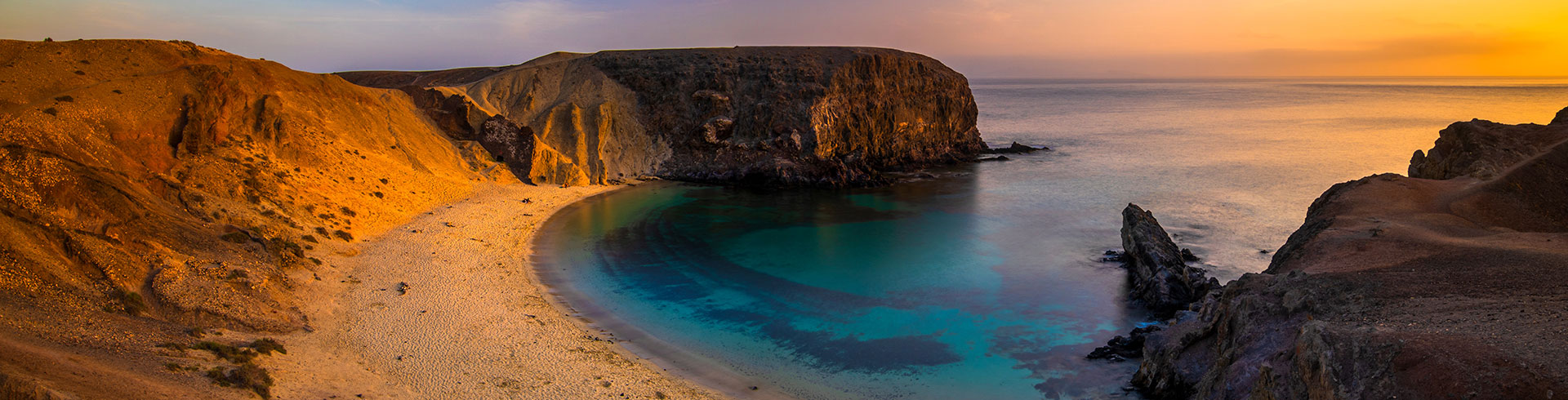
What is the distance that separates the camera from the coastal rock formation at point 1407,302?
9695 mm

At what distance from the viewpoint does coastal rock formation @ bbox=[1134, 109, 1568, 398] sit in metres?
9.70

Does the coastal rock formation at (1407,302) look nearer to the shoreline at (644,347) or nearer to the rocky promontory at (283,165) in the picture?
the shoreline at (644,347)

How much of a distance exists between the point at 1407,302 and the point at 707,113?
42314mm

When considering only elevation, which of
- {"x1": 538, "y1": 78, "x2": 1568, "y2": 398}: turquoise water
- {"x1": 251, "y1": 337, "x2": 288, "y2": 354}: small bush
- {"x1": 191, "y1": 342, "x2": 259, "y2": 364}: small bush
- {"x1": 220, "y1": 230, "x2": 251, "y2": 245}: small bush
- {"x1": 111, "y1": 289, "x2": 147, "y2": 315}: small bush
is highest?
{"x1": 220, "y1": 230, "x2": 251, "y2": 245}: small bush

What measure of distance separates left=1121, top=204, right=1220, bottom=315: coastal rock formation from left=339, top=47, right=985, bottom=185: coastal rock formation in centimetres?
2127

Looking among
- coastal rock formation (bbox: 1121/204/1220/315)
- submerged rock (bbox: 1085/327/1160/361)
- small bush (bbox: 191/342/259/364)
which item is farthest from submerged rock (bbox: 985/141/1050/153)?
small bush (bbox: 191/342/259/364)

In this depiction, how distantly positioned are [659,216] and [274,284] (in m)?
19.1

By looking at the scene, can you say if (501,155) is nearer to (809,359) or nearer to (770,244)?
(770,244)

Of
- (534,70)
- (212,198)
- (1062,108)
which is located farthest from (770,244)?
(1062,108)

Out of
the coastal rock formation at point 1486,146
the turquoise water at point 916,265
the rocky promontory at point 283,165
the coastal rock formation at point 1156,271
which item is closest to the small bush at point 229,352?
the rocky promontory at point 283,165

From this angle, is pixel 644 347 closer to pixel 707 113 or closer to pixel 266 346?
pixel 266 346

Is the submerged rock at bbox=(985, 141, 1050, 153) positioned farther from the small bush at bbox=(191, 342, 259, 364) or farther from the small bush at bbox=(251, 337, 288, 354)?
the small bush at bbox=(191, 342, 259, 364)

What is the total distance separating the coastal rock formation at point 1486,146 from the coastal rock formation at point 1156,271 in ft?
26.3

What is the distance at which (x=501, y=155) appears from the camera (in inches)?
1713
